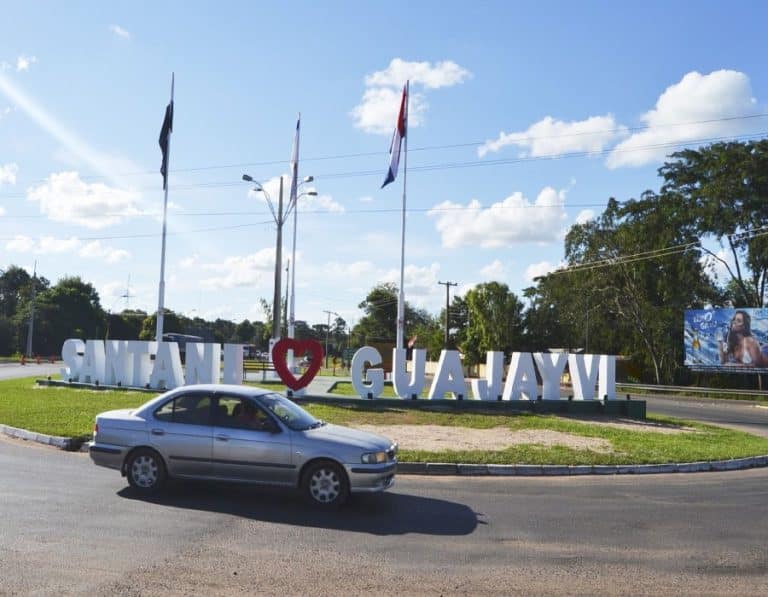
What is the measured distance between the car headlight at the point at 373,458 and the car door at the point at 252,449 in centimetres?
92

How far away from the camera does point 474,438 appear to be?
1564 centimetres

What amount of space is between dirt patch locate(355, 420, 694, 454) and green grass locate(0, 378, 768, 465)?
45cm

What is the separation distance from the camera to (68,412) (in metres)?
17.2

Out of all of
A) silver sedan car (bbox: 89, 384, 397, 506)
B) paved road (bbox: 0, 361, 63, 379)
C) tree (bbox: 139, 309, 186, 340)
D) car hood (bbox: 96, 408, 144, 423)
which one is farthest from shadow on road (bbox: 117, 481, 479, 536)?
tree (bbox: 139, 309, 186, 340)

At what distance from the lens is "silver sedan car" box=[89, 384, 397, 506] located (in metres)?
8.62

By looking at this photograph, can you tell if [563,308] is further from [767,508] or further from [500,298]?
[767,508]

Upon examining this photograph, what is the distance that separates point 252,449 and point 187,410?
1.14m

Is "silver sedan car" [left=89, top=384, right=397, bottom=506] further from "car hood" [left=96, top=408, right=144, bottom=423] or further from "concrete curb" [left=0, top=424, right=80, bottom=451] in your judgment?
"concrete curb" [left=0, top=424, right=80, bottom=451]

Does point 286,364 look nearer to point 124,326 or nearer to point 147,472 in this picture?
point 147,472

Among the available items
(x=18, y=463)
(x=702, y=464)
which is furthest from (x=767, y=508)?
(x=18, y=463)

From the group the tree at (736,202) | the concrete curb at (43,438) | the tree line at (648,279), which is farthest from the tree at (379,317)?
the concrete curb at (43,438)

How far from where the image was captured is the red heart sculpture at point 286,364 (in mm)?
20984

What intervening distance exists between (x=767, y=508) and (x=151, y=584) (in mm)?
8192

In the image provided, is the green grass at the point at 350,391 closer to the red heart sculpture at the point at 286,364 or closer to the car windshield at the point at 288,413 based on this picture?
the red heart sculpture at the point at 286,364
